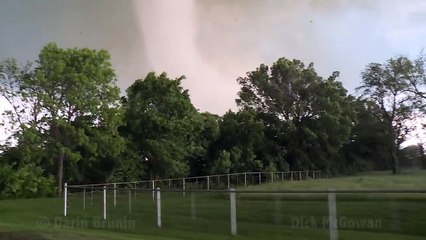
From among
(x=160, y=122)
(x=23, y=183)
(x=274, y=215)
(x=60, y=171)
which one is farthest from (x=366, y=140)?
(x=274, y=215)

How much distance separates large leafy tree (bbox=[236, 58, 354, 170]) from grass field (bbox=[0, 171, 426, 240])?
38.0 metres

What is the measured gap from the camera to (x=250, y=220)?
55.4ft

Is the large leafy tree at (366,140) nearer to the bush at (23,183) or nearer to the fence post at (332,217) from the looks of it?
the bush at (23,183)

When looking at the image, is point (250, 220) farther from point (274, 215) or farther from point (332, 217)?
point (332, 217)

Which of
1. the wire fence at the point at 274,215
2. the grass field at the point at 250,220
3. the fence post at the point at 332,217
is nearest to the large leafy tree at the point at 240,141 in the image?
the wire fence at the point at 274,215

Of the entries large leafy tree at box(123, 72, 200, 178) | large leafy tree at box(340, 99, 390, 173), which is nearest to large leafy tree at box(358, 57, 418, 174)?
large leafy tree at box(340, 99, 390, 173)

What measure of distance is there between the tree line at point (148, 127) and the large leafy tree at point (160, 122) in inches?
3.0

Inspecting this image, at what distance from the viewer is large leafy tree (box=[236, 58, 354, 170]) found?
5778cm

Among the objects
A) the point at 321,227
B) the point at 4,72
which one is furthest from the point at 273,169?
the point at 321,227

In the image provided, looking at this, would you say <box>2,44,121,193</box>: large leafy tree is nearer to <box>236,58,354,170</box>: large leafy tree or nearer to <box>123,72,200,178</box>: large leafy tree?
<box>123,72,200,178</box>: large leafy tree

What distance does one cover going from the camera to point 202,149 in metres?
46.8

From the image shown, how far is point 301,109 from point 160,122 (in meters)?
21.9

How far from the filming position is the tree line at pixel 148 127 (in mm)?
36531

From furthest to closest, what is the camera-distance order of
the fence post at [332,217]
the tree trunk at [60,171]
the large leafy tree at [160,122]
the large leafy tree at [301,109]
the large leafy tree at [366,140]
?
the large leafy tree at [366,140], the large leafy tree at [301,109], the large leafy tree at [160,122], the tree trunk at [60,171], the fence post at [332,217]
